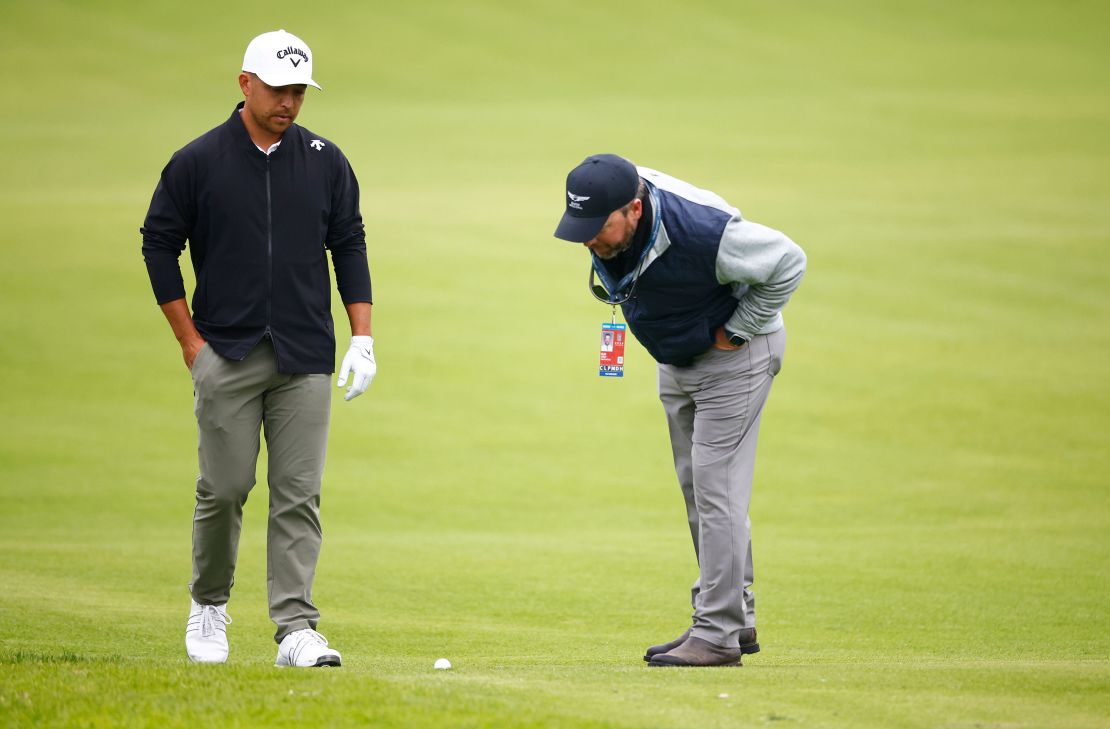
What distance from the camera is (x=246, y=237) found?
471 centimetres

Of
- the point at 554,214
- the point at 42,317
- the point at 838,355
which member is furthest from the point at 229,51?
the point at 838,355

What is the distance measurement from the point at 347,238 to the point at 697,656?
198cm

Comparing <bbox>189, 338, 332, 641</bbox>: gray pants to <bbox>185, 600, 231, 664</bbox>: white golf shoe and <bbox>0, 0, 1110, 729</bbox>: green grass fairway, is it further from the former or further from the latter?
<bbox>0, 0, 1110, 729</bbox>: green grass fairway

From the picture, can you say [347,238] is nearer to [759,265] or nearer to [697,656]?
[759,265]

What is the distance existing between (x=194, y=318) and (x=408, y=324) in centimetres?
1046

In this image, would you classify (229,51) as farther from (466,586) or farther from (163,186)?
(163,186)

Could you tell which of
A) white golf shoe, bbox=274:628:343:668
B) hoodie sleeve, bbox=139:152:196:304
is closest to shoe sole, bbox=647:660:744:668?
white golf shoe, bbox=274:628:343:668

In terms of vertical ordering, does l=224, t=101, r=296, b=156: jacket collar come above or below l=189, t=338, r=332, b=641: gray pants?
above

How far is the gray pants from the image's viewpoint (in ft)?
15.7

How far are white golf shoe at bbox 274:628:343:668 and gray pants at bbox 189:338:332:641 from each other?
0.06 metres

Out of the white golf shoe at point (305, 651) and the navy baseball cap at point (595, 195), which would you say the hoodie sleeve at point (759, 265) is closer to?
the navy baseball cap at point (595, 195)

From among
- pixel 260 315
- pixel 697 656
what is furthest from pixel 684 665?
pixel 260 315

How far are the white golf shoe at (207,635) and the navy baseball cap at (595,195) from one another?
189cm

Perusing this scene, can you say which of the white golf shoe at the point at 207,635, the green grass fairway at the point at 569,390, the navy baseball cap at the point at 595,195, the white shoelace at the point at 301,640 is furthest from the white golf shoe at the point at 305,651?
the navy baseball cap at the point at 595,195
